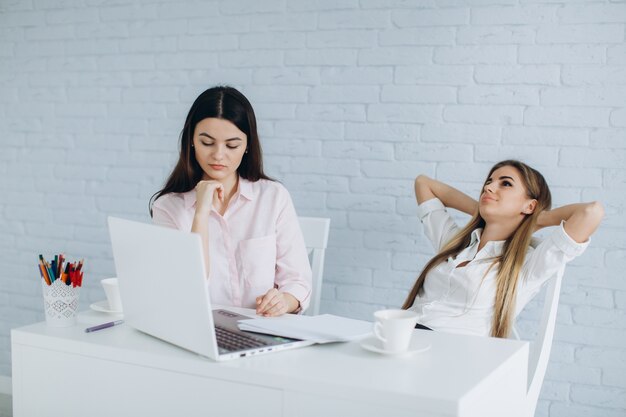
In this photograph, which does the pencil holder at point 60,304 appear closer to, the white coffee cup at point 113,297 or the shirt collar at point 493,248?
the white coffee cup at point 113,297

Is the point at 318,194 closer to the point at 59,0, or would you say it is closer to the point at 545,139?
the point at 545,139

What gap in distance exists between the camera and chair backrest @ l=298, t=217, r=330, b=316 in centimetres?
230

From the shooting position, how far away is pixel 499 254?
2174 mm

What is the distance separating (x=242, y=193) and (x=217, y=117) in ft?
0.75

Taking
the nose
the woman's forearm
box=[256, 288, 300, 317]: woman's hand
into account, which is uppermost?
the nose

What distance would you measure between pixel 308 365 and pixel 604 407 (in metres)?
1.50

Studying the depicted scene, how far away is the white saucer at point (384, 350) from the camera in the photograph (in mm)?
1331

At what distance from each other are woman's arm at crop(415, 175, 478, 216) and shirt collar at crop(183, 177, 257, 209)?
0.61m

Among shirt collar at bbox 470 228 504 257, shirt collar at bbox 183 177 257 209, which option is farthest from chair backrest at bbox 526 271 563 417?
shirt collar at bbox 183 177 257 209

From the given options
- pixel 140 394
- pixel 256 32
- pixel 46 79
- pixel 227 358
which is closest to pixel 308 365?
pixel 227 358

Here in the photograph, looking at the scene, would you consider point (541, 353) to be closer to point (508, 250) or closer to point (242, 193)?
point (508, 250)

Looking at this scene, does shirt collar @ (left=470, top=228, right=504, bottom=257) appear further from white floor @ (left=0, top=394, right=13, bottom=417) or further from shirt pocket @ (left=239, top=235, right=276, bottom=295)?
white floor @ (left=0, top=394, right=13, bottom=417)

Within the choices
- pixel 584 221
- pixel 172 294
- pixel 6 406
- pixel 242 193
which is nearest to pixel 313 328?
pixel 172 294

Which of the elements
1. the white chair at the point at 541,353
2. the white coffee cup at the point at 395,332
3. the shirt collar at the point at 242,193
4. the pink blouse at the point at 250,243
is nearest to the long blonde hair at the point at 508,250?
the white chair at the point at 541,353
